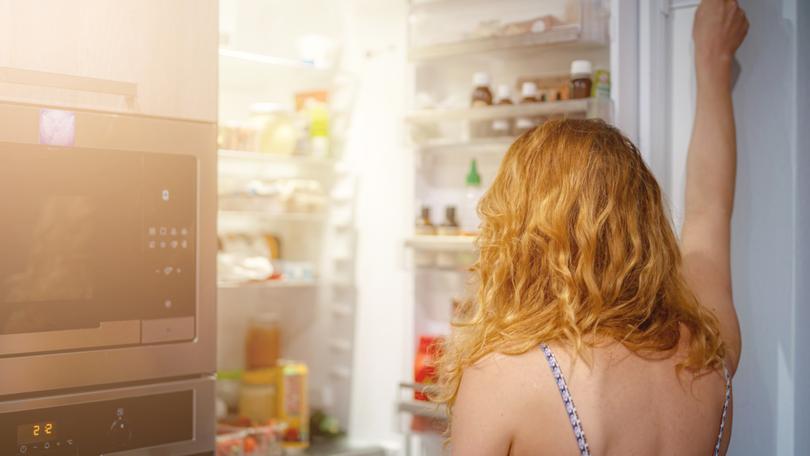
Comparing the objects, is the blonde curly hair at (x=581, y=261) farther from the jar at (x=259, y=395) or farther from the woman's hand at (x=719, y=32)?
the jar at (x=259, y=395)

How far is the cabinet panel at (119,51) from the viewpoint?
4.43ft

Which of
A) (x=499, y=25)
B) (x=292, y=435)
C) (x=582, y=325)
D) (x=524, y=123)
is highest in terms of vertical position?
(x=499, y=25)

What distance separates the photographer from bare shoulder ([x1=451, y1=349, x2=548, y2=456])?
119cm

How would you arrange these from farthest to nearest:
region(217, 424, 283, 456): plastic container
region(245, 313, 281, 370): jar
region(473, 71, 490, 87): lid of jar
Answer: region(245, 313, 281, 370): jar < region(217, 424, 283, 456): plastic container < region(473, 71, 490, 87): lid of jar

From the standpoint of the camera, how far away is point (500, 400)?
1.20m

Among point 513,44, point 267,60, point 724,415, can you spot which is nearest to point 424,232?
point 513,44

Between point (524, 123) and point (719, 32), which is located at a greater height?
→ point (719, 32)

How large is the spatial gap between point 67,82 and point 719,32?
1.29 metres

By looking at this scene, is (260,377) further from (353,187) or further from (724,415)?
(724,415)

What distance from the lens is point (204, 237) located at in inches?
61.0

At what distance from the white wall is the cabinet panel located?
1142 millimetres

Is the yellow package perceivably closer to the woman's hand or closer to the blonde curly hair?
the blonde curly hair

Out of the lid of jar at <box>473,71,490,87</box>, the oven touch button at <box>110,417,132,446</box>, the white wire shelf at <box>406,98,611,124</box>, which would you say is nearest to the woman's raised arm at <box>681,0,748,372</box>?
the white wire shelf at <box>406,98,611,124</box>

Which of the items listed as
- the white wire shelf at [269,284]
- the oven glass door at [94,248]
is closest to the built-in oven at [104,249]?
the oven glass door at [94,248]
